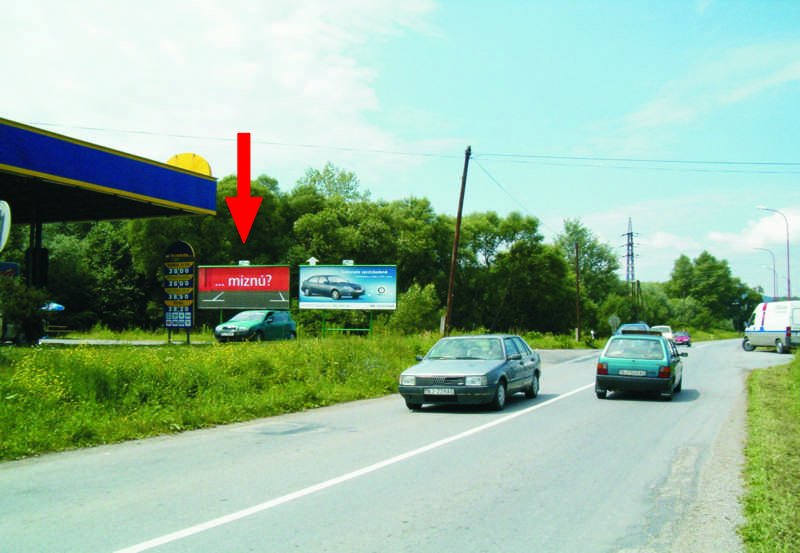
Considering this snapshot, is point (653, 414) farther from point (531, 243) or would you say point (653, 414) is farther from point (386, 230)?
→ point (531, 243)

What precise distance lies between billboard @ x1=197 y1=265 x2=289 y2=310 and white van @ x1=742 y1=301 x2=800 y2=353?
87.9 feet

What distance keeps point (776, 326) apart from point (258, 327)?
28.4 m

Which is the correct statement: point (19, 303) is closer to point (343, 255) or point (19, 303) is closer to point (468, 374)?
point (468, 374)

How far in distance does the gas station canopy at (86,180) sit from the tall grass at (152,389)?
7.90 m

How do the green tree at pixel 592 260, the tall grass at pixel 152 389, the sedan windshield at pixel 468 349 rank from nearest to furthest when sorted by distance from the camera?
the tall grass at pixel 152 389 → the sedan windshield at pixel 468 349 → the green tree at pixel 592 260

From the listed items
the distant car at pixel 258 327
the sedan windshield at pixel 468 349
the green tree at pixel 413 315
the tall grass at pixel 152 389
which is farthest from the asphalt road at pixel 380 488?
the green tree at pixel 413 315

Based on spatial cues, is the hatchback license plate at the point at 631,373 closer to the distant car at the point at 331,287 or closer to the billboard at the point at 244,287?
the billboard at the point at 244,287

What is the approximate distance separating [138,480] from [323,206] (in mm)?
58664

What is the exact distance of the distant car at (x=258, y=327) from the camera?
30469 mm

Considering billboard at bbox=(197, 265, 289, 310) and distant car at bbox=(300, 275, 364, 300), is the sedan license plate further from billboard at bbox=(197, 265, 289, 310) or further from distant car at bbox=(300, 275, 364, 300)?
distant car at bbox=(300, 275, 364, 300)

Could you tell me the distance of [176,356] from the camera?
15.7 meters

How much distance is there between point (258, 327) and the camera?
31.2m

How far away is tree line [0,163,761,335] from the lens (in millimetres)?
52688

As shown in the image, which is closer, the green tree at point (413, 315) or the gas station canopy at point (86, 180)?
the gas station canopy at point (86, 180)
